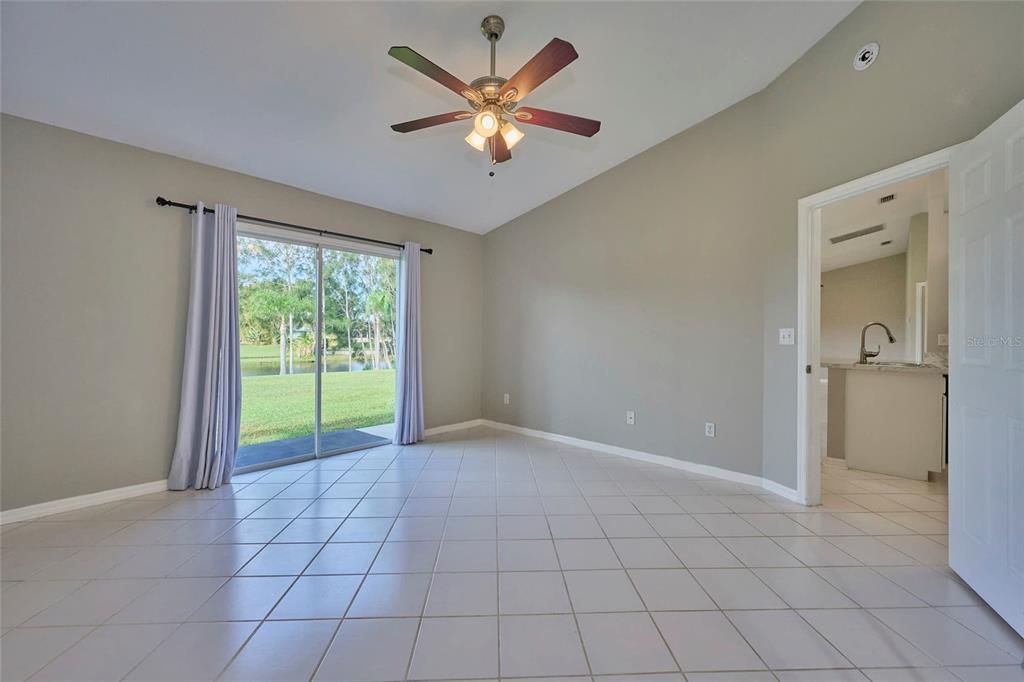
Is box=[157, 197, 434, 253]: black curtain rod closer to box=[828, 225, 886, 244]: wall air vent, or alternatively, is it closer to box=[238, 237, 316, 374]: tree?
box=[238, 237, 316, 374]: tree

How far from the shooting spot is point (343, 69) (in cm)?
231

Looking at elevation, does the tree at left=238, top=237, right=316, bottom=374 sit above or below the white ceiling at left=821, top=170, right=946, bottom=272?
below

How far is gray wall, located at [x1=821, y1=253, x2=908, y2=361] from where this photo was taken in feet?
25.7

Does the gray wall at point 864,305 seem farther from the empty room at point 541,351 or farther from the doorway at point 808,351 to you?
the doorway at point 808,351

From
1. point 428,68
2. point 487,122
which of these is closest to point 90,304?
point 428,68

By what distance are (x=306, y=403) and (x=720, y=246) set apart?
4252mm

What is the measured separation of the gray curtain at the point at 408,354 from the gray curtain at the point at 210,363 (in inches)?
61.3

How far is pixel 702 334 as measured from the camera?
3.36 m

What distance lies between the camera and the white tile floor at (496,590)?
4.45 feet

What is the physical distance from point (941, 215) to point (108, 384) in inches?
299

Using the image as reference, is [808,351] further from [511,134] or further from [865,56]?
[511,134]

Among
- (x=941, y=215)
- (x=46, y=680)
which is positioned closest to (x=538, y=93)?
(x=46, y=680)

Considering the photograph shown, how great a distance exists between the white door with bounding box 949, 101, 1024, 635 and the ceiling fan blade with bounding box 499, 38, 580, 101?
6.13ft

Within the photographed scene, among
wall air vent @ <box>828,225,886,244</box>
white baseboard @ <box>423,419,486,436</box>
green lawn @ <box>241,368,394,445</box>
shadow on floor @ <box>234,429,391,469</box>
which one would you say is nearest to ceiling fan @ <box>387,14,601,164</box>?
green lawn @ <box>241,368,394,445</box>
